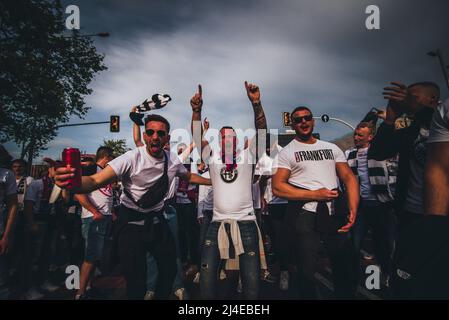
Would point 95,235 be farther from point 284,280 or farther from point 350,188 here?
point 350,188

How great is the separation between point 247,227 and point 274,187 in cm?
54

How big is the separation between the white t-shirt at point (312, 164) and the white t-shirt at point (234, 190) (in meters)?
0.42

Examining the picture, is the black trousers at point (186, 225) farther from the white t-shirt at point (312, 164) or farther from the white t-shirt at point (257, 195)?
the white t-shirt at point (312, 164)

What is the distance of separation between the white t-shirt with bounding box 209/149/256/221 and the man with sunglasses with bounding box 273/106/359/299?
1.06 feet

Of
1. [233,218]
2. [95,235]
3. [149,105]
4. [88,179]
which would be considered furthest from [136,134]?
[233,218]

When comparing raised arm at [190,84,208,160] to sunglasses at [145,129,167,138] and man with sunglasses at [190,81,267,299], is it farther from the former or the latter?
sunglasses at [145,129,167,138]

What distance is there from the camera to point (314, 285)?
2764 millimetres

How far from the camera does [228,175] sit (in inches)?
122

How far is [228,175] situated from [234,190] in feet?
0.60

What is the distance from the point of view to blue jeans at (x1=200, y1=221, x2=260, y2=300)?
2766mm
